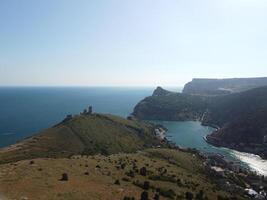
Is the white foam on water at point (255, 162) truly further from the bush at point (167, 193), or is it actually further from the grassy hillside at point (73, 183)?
the bush at point (167, 193)

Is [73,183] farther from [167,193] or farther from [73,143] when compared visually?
[73,143]

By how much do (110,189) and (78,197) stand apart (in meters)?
9.00

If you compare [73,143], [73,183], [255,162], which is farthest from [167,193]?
[255,162]

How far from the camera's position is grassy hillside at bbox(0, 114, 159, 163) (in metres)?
132

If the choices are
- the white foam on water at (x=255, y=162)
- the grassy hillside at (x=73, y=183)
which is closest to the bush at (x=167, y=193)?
the grassy hillside at (x=73, y=183)

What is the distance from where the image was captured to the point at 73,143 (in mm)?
158375

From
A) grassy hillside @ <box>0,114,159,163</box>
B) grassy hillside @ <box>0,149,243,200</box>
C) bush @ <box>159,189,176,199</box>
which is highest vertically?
grassy hillside @ <box>0,149,243,200</box>

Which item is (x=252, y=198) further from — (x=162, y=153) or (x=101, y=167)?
(x=101, y=167)

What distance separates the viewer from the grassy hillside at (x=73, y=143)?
132 m

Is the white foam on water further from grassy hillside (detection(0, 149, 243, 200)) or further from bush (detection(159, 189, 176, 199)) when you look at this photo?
bush (detection(159, 189, 176, 199))

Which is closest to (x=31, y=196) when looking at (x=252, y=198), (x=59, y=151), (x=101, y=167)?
(x=101, y=167)

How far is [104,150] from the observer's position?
159500 millimetres

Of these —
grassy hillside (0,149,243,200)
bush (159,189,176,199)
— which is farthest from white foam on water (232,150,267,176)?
bush (159,189,176,199)

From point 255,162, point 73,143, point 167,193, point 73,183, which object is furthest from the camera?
point 255,162
